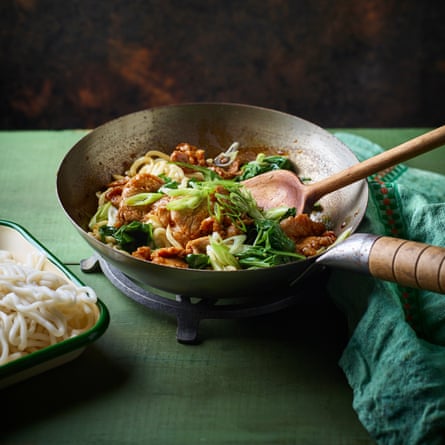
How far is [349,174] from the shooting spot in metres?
2.42

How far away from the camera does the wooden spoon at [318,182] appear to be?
92.6 inches

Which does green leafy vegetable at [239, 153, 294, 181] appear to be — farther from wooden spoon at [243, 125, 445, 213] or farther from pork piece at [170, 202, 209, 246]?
pork piece at [170, 202, 209, 246]

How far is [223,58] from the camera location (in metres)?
5.20

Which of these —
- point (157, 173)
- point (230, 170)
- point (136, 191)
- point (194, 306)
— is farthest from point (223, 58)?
point (194, 306)

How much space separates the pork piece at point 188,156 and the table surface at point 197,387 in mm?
699

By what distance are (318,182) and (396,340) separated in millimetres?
750

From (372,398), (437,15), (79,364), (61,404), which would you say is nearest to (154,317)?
(79,364)

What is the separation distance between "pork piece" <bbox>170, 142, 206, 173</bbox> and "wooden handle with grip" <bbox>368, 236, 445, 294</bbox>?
122cm

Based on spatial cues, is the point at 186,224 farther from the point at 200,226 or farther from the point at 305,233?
the point at 305,233

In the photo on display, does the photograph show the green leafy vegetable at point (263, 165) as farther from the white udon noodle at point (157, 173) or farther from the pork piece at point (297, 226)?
the pork piece at point (297, 226)

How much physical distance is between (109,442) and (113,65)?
154 inches

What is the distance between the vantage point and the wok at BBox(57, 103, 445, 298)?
1.86 metres

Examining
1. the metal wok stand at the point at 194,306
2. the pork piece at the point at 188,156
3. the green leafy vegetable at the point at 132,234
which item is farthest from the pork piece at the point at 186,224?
the pork piece at the point at 188,156

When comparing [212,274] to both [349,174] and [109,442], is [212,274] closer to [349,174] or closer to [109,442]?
[109,442]
